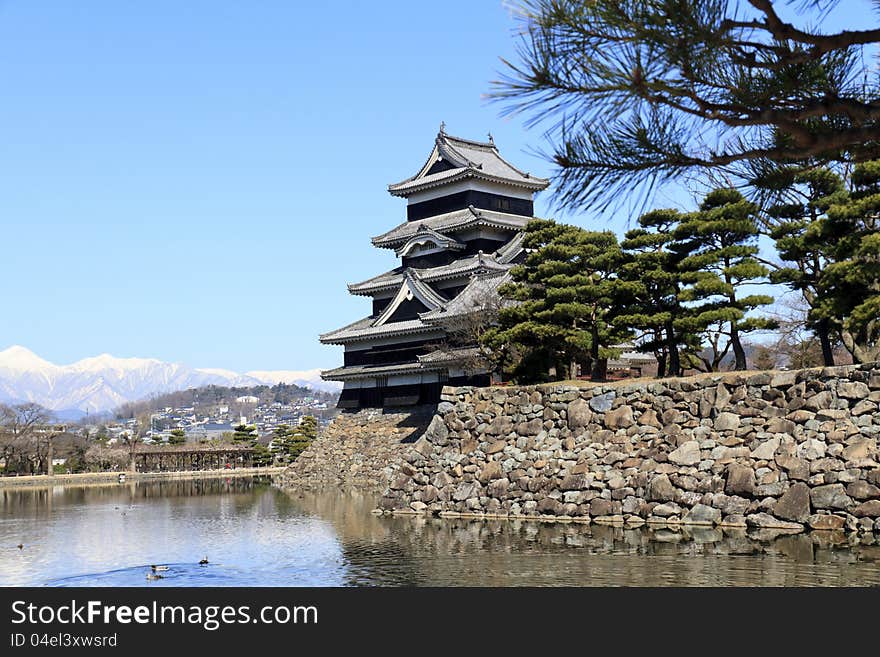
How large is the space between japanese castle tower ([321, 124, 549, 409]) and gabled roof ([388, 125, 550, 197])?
37 mm

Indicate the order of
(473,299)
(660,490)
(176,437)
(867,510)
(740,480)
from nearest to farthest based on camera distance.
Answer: (867,510)
(740,480)
(660,490)
(473,299)
(176,437)

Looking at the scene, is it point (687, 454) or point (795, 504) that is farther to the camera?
point (687, 454)

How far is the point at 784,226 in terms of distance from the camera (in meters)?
16.5

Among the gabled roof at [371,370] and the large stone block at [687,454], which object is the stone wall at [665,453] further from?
the gabled roof at [371,370]

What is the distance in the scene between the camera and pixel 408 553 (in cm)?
1267

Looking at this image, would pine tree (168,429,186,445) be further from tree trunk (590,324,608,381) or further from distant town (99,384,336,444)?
distant town (99,384,336,444)

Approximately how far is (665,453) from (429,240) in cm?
1661

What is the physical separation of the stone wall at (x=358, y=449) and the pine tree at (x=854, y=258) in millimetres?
14305

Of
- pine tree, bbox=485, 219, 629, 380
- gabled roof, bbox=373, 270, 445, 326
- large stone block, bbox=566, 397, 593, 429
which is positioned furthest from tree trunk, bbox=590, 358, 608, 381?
gabled roof, bbox=373, 270, 445, 326

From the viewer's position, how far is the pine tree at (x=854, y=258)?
1492 centimetres

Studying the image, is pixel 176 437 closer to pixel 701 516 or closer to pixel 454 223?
pixel 454 223

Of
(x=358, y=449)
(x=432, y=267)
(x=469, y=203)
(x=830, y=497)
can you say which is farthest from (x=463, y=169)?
(x=830, y=497)
